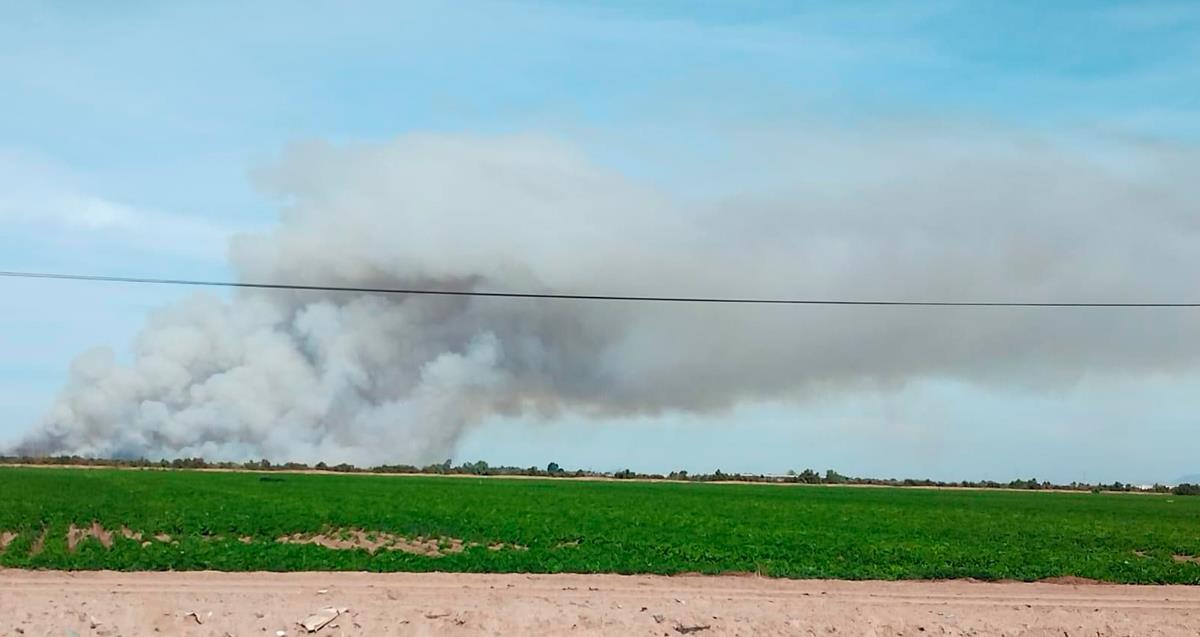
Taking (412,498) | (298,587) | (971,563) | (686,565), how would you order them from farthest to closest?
1. (412,498)
2. (971,563)
3. (686,565)
4. (298,587)

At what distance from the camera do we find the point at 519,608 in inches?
922

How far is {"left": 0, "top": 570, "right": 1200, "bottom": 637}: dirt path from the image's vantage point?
22156mm

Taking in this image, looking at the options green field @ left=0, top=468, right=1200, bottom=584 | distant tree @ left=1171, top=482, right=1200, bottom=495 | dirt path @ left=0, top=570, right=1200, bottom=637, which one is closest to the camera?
dirt path @ left=0, top=570, right=1200, bottom=637

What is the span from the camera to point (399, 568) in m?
30.4

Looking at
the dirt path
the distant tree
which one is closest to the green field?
the dirt path

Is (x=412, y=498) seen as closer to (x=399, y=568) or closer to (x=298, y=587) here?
(x=399, y=568)

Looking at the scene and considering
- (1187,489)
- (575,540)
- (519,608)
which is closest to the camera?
(519,608)

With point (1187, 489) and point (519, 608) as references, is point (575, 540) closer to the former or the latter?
point (519, 608)

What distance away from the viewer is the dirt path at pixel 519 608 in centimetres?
2216

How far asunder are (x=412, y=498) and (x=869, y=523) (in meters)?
24.8

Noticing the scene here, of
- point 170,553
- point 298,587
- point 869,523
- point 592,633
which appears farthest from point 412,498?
point 592,633

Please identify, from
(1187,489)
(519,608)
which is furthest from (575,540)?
(1187,489)

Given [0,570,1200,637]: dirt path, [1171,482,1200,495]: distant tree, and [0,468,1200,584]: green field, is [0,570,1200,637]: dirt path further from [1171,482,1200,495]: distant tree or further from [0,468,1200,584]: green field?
[1171,482,1200,495]: distant tree

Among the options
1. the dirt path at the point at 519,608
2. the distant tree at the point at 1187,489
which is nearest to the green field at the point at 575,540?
the dirt path at the point at 519,608
